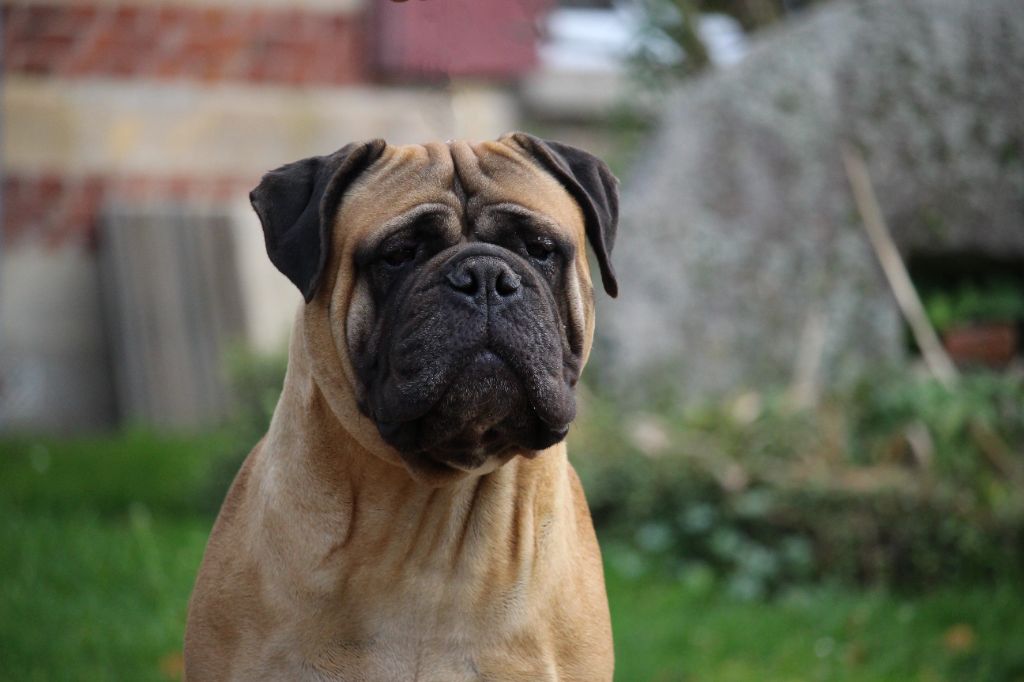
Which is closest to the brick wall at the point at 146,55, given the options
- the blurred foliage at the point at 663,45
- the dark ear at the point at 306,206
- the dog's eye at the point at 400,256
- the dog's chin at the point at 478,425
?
the blurred foliage at the point at 663,45

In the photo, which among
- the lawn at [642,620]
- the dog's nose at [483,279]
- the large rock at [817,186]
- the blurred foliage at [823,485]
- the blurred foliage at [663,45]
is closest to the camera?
the dog's nose at [483,279]

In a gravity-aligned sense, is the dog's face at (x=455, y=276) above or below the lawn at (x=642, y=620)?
above

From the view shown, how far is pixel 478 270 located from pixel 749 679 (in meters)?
2.77

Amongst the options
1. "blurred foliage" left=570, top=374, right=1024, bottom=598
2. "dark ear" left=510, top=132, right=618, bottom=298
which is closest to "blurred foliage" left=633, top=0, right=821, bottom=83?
"blurred foliage" left=570, top=374, right=1024, bottom=598

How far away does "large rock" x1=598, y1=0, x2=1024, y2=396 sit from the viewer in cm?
720

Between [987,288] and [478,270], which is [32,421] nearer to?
[987,288]

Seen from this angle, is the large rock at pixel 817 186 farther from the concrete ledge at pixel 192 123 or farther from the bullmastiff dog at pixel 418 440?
the bullmastiff dog at pixel 418 440

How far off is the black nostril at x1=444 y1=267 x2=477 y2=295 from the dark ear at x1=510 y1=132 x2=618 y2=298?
18.8 inches

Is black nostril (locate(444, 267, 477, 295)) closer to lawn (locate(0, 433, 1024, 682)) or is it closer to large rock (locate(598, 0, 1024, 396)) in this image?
lawn (locate(0, 433, 1024, 682))

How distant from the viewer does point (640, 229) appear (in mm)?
7234

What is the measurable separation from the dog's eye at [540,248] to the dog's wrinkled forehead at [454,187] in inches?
2.1

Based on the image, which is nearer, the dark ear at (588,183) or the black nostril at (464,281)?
the black nostril at (464,281)

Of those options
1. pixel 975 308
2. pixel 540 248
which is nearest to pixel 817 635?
pixel 975 308

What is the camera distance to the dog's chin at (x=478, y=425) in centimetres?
285
